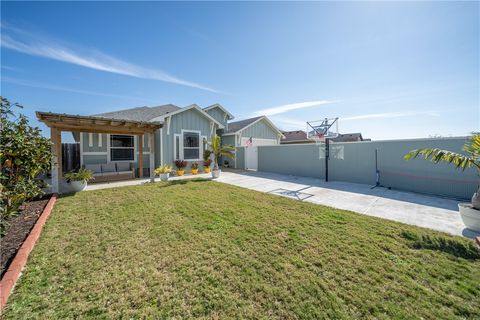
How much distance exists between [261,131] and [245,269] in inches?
686

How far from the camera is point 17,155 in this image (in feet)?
14.2

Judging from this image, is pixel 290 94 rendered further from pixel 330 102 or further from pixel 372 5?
pixel 372 5

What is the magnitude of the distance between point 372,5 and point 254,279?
9.64 m

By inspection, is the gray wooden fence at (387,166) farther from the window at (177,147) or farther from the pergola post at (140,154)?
the pergola post at (140,154)

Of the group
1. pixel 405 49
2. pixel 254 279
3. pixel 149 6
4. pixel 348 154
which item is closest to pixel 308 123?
pixel 348 154

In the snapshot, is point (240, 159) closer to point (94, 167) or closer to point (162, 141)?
point (162, 141)

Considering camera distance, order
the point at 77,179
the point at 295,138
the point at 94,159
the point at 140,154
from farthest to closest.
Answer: the point at 295,138 < the point at 140,154 < the point at 94,159 < the point at 77,179

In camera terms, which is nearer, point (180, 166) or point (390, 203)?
point (390, 203)

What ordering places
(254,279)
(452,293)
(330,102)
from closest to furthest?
(452,293), (254,279), (330,102)

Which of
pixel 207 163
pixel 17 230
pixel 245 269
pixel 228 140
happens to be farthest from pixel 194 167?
pixel 245 269

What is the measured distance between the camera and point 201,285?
2414mm

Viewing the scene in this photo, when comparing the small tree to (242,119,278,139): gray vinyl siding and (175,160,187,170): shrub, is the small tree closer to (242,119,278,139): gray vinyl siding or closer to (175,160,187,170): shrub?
(175,160,187,170): shrub

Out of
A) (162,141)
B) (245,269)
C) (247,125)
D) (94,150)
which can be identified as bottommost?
(245,269)

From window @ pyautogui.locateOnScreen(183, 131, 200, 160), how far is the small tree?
289 inches
